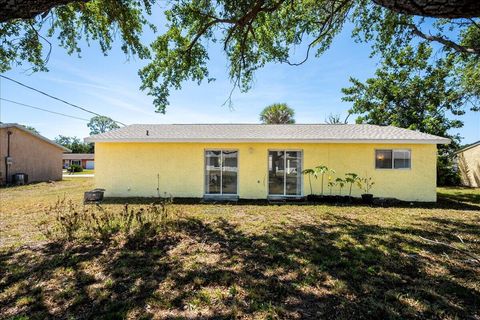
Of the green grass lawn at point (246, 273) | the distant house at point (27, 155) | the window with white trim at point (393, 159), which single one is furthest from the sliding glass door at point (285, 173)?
the distant house at point (27, 155)

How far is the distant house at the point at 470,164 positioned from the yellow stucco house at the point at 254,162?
12202 mm

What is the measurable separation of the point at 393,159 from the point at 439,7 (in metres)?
11.0

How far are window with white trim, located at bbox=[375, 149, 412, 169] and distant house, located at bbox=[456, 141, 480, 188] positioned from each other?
42.2 feet

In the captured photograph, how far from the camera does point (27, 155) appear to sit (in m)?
20.7

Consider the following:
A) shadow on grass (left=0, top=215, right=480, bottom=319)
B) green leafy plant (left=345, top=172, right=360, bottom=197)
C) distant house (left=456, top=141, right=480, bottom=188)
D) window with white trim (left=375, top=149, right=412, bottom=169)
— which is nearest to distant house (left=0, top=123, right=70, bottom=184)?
shadow on grass (left=0, top=215, right=480, bottom=319)

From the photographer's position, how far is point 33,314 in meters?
3.03

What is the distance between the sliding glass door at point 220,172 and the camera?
11625 millimetres

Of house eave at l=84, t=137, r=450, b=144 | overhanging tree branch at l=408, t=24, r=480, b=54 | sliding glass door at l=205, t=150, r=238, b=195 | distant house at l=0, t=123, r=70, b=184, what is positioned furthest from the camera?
distant house at l=0, t=123, r=70, b=184

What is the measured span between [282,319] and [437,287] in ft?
8.62

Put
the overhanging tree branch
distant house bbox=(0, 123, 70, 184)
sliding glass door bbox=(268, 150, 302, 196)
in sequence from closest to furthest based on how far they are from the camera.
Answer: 1. the overhanging tree branch
2. sliding glass door bbox=(268, 150, 302, 196)
3. distant house bbox=(0, 123, 70, 184)

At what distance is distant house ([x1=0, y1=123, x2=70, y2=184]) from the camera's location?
1848cm

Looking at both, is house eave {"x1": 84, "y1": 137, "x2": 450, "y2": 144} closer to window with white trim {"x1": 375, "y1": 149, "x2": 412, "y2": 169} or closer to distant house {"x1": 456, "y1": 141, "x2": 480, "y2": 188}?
window with white trim {"x1": 375, "y1": 149, "x2": 412, "y2": 169}

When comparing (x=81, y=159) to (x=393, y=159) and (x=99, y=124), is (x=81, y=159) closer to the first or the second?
(x=99, y=124)

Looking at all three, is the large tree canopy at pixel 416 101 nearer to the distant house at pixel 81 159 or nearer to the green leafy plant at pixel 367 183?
the green leafy plant at pixel 367 183
